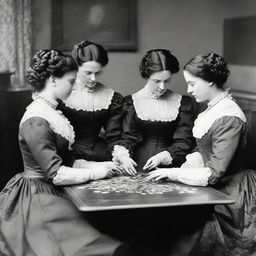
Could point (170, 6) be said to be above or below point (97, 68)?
above

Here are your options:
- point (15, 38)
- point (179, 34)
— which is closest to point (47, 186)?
point (15, 38)

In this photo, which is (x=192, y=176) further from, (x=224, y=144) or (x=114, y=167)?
(x=114, y=167)

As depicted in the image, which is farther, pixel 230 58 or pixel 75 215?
pixel 230 58

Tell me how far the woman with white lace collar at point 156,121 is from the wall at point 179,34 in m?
1.26

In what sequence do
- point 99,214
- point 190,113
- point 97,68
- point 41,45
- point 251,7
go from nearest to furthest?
point 99,214
point 97,68
point 190,113
point 41,45
point 251,7

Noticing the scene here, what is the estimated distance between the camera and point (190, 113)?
14.0 feet

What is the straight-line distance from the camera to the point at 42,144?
3.18 meters

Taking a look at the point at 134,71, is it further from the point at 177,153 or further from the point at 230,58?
the point at 177,153

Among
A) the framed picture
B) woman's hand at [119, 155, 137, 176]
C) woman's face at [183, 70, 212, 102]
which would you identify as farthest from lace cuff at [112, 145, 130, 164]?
the framed picture

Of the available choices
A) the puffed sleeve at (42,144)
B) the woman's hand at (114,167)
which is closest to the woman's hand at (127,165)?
the woman's hand at (114,167)

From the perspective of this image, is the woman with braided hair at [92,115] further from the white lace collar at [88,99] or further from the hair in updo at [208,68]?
the hair in updo at [208,68]

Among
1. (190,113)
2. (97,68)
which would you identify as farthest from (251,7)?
(97,68)

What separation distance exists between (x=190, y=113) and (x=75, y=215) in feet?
4.98

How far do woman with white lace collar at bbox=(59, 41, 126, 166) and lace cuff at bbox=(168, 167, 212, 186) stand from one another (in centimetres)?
88
